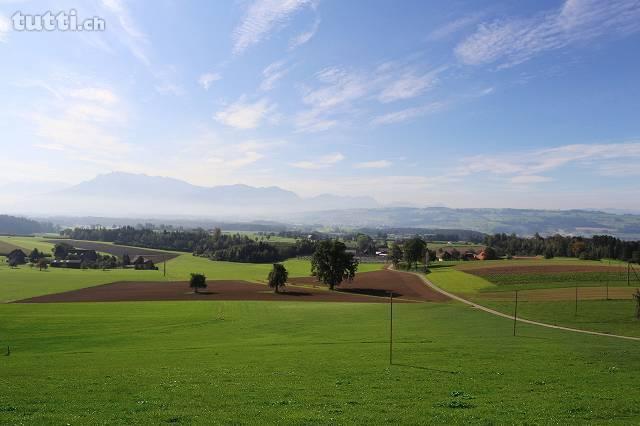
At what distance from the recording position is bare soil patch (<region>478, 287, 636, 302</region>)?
68.4 meters

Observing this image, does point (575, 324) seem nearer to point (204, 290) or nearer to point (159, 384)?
point (159, 384)

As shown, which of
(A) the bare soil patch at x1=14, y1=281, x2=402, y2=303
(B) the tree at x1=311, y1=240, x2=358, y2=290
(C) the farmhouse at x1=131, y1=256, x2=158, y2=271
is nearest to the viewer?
(A) the bare soil patch at x1=14, y1=281, x2=402, y2=303

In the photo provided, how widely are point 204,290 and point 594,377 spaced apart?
79812 mm

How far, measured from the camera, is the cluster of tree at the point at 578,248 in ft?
→ 430

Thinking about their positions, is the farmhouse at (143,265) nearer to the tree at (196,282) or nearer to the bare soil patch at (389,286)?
the bare soil patch at (389,286)

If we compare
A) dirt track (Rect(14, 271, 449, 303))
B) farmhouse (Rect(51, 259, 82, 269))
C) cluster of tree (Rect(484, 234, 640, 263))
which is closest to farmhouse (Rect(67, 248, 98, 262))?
farmhouse (Rect(51, 259, 82, 269))

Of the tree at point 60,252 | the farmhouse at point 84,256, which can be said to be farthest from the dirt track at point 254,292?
the tree at point 60,252

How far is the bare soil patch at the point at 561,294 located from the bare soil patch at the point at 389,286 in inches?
374

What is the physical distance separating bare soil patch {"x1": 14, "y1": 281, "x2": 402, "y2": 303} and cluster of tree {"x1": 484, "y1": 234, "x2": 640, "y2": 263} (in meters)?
84.8

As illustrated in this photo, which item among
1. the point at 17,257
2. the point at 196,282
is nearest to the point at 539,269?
the point at 196,282

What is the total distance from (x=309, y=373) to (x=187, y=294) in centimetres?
6575

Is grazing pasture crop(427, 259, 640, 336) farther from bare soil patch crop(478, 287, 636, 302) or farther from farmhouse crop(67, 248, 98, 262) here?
farmhouse crop(67, 248, 98, 262)

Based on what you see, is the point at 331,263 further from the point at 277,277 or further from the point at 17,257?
the point at 17,257

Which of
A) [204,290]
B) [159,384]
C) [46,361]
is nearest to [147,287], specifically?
[204,290]
